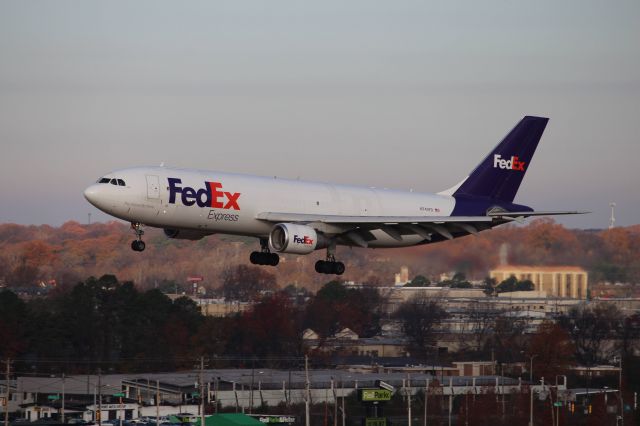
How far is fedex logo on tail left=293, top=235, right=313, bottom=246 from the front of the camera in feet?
204

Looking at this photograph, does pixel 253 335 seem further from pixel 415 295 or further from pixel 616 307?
pixel 616 307

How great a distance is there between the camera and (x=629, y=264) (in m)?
90.0

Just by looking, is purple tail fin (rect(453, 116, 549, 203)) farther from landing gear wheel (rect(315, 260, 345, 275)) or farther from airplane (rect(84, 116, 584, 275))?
landing gear wheel (rect(315, 260, 345, 275))

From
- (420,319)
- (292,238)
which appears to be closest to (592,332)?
(420,319)

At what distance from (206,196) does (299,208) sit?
17.2 feet

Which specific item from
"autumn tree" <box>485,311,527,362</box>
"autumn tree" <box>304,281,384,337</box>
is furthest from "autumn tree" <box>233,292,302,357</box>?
"autumn tree" <box>485,311,527,362</box>

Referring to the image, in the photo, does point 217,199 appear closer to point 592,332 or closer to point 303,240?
point 303,240

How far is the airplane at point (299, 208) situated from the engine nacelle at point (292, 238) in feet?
0.15

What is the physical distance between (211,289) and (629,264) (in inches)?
1457

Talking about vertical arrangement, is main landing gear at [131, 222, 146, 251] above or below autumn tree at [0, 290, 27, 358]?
above

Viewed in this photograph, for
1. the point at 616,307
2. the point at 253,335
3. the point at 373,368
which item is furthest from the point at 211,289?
the point at 616,307

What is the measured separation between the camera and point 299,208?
64125 mm

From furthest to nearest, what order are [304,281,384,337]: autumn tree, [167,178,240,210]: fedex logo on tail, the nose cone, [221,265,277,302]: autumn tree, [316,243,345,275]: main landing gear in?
[221,265,277,302]: autumn tree, [304,281,384,337]: autumn tree, [316,243,345,275]: main landing gear, [167,178,240,210]: fedex logo on tail, the nose cone

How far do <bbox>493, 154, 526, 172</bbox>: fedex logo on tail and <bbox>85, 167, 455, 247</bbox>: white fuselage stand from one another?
929 cm
